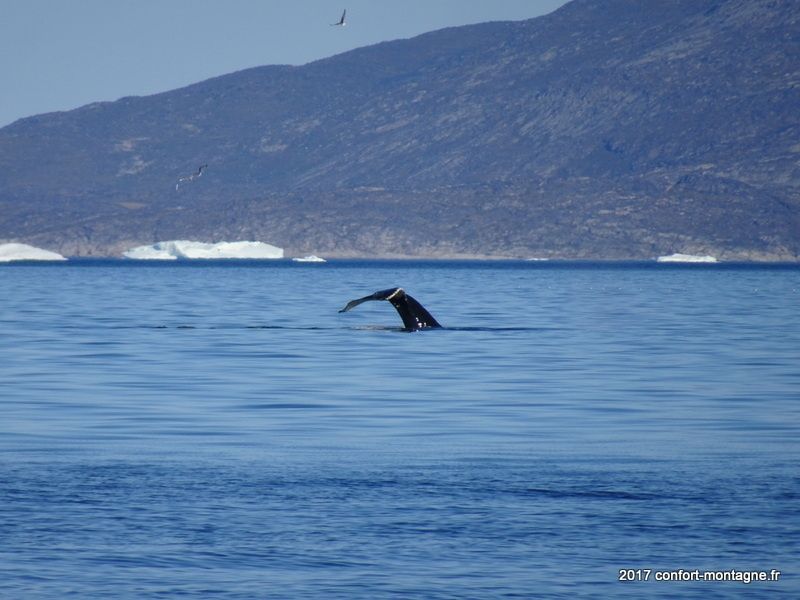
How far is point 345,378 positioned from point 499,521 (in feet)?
49.8

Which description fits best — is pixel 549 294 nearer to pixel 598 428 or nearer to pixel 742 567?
pixel 598 428

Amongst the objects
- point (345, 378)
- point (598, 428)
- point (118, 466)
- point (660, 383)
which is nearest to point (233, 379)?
point (345, 378)

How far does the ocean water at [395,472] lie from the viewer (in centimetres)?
1318

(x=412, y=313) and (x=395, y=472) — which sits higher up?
(x=395, y=472)

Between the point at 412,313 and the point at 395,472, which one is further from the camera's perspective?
the point at 412,313

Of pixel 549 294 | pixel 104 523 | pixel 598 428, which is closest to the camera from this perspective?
pixel 104 523

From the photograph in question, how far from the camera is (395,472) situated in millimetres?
17562

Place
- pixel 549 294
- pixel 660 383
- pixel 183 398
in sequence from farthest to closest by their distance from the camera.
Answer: pixel 549 294
pixel 660 383
pixel 183 398

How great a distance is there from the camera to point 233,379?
97.9 ft

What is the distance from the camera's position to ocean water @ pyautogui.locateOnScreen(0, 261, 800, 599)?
43.2ft

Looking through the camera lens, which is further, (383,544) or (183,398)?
(183,398)

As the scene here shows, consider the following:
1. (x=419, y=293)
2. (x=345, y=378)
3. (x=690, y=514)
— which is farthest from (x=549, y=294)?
(x=690, y=514)

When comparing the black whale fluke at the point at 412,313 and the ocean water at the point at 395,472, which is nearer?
the ocean water at the point at 395,472

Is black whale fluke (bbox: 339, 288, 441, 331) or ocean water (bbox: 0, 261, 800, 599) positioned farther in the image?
black whale fluke (bbox: 339, 288, 441, 331)
